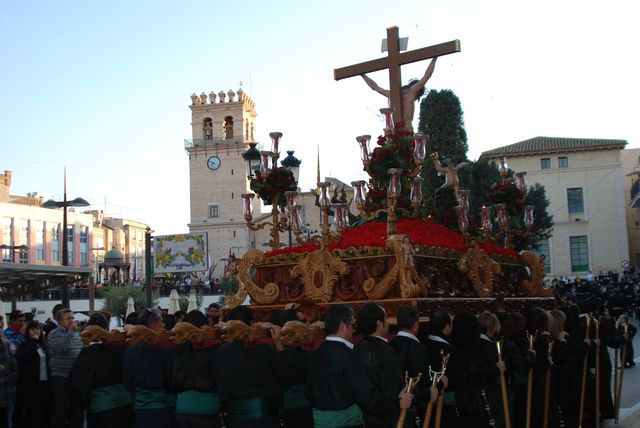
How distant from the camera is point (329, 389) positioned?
5.38 meters

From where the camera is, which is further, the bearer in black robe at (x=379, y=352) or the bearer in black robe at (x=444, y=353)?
the bearer in black robe at (x=444, y=353)

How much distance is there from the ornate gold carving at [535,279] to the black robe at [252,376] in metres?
6.86

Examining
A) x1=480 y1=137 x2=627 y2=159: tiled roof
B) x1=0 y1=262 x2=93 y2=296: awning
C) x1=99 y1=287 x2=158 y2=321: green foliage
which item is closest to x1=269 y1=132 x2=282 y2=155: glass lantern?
x1=0 y1=262 x2=93 y2=296: awning

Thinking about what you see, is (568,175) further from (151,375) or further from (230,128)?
(151,375)

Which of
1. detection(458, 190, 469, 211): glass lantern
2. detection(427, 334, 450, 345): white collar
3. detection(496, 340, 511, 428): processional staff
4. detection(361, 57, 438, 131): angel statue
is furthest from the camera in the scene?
detection(361, 57, 438, 131): angel statue

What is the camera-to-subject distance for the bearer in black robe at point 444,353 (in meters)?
6.96

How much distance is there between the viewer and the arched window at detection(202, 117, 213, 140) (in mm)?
87562

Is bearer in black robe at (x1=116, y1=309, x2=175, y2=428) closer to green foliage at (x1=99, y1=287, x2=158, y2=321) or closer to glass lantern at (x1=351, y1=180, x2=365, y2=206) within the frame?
glass lantern at (x1=351, y1=180, x2=365, y2=206)

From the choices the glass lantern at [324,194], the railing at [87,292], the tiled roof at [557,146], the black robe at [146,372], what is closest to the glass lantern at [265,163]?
the glass lantern at [324,194]

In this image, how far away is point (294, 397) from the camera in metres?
7.04

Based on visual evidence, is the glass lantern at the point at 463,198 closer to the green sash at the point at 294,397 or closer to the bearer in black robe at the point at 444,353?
the bearer in black robe at the point at 444,353

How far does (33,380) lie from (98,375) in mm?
3344

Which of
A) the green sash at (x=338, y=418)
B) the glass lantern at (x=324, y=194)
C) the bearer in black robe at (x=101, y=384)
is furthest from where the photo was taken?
the glass lantern at (x=324, y=194)

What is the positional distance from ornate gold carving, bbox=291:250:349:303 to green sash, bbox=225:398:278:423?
3145 millimetres
